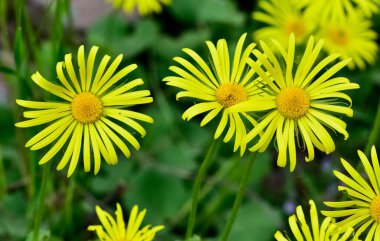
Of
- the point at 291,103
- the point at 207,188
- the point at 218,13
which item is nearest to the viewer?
the point at 291,103

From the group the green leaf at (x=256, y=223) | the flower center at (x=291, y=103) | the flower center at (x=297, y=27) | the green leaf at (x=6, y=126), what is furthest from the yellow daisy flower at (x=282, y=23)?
the flower center at (x=291, y=103)

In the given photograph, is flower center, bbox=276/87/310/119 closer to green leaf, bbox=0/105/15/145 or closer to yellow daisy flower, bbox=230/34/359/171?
yellow daisy flower, bbox=230/34/359/171

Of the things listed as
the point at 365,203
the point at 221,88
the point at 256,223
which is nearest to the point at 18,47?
the point at 221,88

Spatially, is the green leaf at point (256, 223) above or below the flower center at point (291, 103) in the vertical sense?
below

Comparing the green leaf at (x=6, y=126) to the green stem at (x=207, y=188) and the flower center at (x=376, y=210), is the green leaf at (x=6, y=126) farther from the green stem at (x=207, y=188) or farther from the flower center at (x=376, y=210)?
the flower center at (x=376, y=210)

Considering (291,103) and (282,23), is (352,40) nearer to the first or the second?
(282,23)

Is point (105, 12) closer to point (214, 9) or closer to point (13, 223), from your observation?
point (214, 9)
